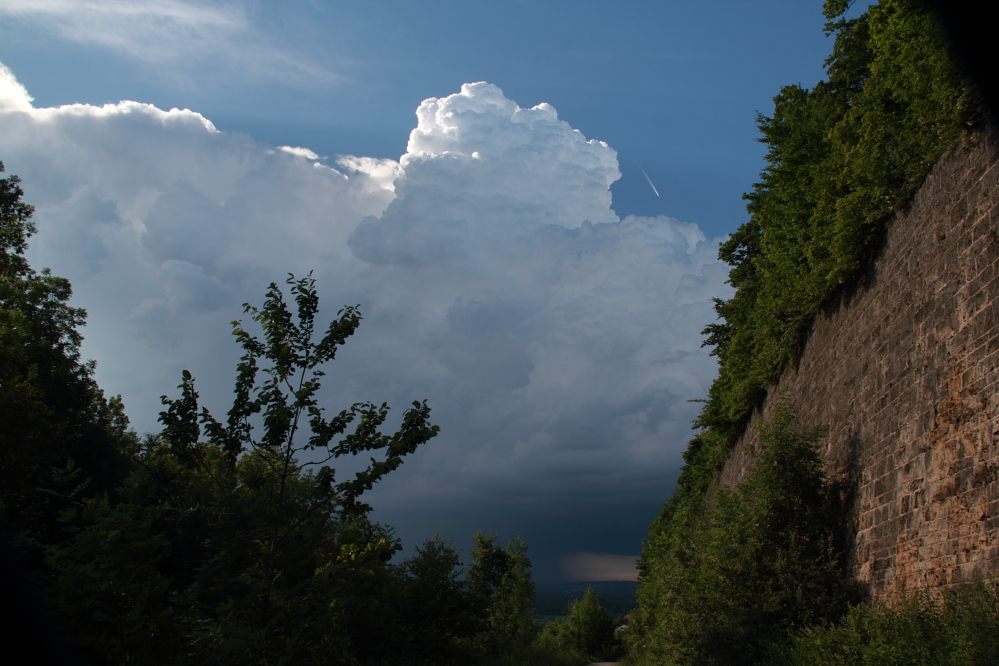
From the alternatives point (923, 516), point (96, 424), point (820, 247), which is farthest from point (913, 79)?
point (96, 424)

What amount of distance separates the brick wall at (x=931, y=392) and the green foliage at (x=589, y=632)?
51.7 meters

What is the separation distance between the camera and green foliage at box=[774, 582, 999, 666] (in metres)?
6.71

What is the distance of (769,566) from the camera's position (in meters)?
12.7

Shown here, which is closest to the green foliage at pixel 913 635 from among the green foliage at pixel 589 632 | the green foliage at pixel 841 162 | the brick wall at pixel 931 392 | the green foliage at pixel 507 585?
the brick wall at pixel 931 392

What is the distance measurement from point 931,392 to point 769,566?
497 cm

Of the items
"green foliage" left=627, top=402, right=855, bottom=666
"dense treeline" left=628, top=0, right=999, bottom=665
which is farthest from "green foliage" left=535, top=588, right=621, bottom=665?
"green foliage" left=627, top=402, right=855, bottom=666

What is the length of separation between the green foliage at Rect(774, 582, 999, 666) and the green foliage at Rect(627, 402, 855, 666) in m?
0.77

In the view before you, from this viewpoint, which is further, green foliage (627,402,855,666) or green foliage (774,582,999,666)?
green foliage (627,402,855,666)

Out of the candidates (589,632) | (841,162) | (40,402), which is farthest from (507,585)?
(841,162)

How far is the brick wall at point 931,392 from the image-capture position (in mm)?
8047

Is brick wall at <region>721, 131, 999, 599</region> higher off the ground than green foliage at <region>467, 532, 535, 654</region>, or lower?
higher

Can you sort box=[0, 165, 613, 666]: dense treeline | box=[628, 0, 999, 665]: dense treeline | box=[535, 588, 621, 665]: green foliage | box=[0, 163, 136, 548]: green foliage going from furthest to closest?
box=[535, 588, 621, 665]: green foliage < box=[0, 163, 136, 548]: green foliage < box=[628, 0, 999, 665]: dense treeline < box=[0, 165, 613, 666]: dense treeline

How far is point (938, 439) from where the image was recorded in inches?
353

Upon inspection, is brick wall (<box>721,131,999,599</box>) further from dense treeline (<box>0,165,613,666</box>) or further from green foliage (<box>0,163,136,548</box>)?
green foliage (<box>0,163,136,548</box>)
